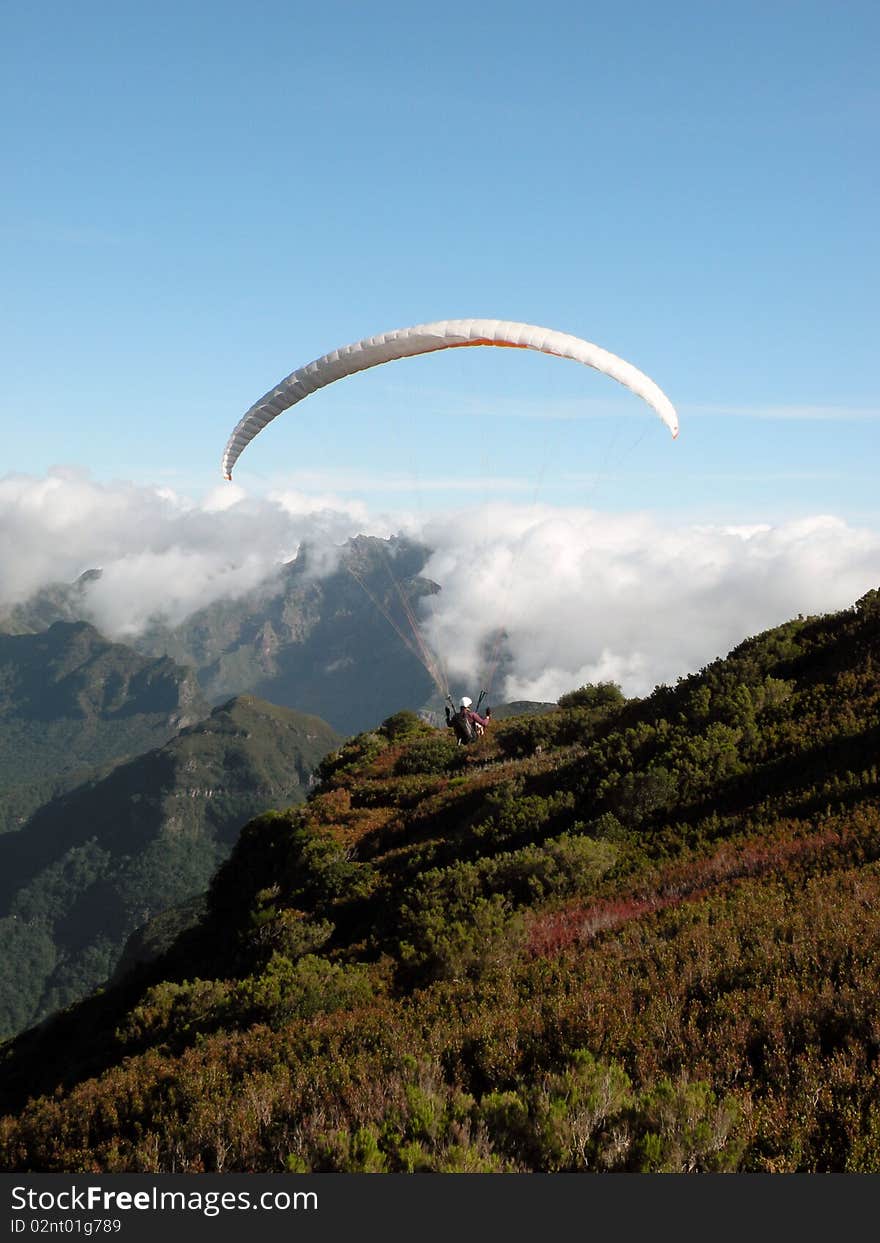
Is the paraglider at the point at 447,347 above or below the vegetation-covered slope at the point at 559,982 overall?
above

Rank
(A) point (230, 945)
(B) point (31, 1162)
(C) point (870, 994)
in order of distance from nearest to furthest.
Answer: (C) point (870, 994) → (B) point (31, 1162) → (A) point (230, 945)

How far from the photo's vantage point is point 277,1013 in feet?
33.9

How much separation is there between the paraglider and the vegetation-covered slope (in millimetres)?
7951

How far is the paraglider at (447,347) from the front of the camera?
18609mm

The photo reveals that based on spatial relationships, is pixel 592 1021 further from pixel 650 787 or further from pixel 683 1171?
pixel 650 787

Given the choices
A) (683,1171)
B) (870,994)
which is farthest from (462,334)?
(683,1171)

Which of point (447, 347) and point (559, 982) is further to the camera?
point (447, 347)

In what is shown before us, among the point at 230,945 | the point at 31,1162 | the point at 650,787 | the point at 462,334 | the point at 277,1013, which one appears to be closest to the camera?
the point at 31,1162

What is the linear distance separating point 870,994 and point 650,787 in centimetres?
891

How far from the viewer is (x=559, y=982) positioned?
835 cm

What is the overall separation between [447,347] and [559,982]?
15514 millimetres

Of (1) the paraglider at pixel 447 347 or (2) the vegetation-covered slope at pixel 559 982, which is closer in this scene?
(2) the vegetation-covered slope at pixel 559 982

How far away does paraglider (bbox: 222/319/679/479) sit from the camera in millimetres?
18609

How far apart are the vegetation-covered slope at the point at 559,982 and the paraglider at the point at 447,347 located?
795cm
